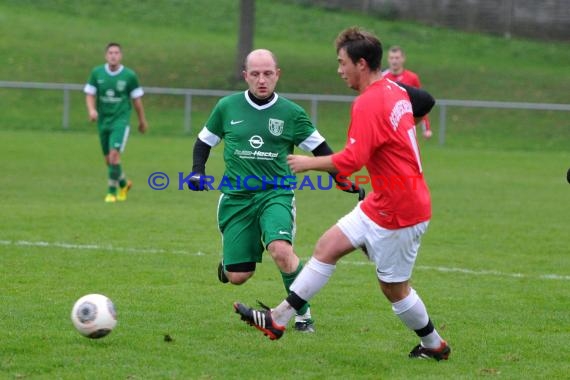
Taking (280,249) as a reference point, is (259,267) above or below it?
below

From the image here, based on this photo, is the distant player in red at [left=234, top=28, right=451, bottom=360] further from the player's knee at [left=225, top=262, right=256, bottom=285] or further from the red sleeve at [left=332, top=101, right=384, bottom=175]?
the player's knee at [left=225, top=262, right=256, bottom=285]

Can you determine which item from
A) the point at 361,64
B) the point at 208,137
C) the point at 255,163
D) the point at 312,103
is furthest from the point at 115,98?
the point at 312,103

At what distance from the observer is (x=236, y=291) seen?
8852 mm

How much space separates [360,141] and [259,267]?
4.29 metres

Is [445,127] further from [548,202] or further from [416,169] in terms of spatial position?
[416,169]

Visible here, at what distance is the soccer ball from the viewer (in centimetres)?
656

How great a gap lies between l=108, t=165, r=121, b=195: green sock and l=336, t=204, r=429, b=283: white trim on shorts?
9.09 meters

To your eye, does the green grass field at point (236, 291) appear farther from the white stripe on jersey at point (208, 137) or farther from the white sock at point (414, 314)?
the white stripe on jersey at point (208, 137)

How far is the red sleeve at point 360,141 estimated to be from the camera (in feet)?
19.7

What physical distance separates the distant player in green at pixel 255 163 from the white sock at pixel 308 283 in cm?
87

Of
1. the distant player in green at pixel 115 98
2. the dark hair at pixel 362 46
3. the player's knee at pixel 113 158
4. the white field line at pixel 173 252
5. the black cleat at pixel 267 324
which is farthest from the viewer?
the distant player in green at pixel 115 98

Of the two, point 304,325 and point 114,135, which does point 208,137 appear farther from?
point 114,135

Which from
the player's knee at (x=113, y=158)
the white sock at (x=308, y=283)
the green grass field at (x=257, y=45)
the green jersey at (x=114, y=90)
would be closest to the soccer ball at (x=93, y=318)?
the white sock at (x=308, y=283)

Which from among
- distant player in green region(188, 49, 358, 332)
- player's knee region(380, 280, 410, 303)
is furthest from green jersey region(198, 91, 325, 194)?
player's knee region(380, 280, 410, 303)
